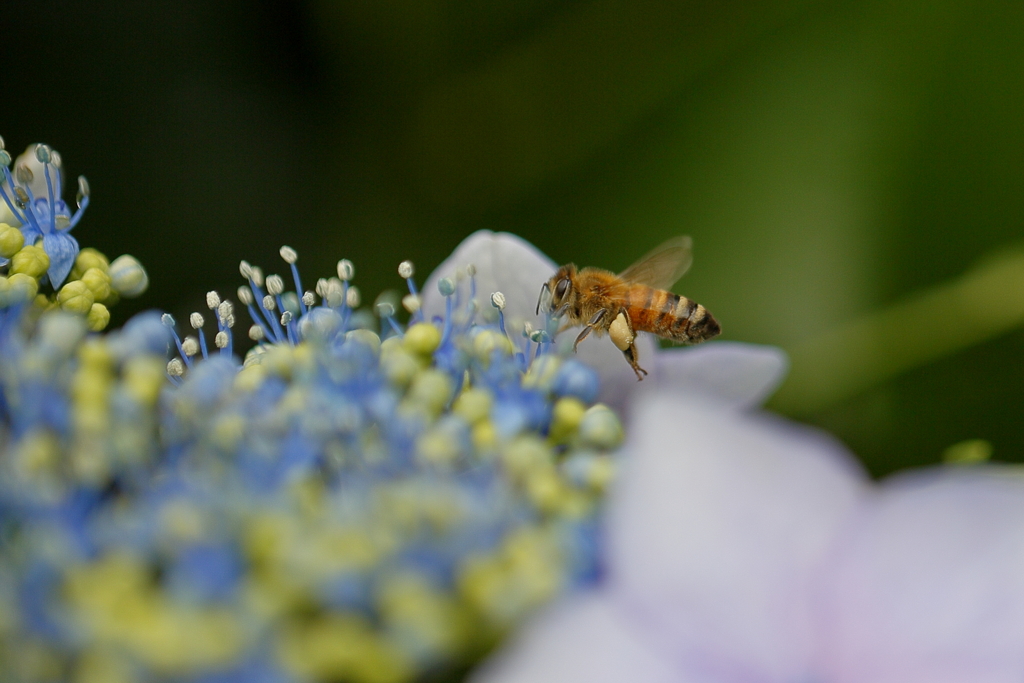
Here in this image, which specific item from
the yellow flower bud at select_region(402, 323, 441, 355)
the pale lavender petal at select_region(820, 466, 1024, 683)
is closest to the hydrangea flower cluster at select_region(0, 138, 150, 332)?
the yellow flower bud at select_region(402, 323, 441, 355)

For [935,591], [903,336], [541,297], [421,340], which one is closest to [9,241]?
[421,340]

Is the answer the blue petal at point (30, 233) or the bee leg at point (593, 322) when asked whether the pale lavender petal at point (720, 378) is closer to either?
the bee leg at point (593, 322)

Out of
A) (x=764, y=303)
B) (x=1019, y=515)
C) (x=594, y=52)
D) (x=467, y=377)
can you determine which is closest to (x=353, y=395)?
(x=467, y=377)

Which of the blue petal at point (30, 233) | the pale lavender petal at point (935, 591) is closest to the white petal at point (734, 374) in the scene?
the pale lavender petal at point (935, 591)

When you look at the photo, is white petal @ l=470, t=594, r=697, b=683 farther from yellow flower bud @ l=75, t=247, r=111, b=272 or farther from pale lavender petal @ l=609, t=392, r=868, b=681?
yellow flower bud @ l=75, t=247, r=111, b=272

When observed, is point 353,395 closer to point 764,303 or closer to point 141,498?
point 141,498
